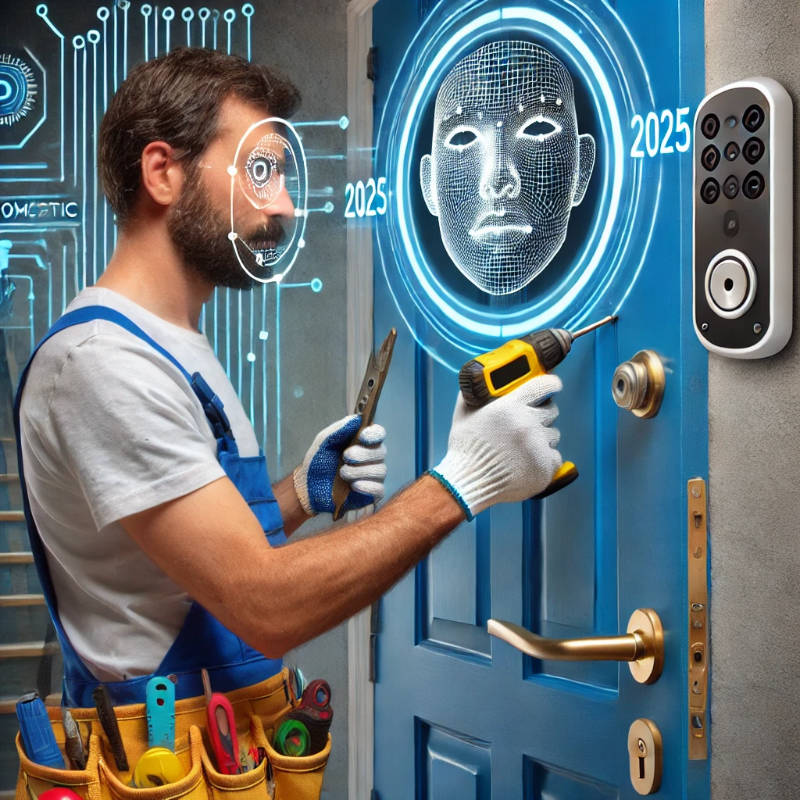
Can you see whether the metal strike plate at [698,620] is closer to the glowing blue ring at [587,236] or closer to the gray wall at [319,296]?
the glowing blue ring at [587,236]

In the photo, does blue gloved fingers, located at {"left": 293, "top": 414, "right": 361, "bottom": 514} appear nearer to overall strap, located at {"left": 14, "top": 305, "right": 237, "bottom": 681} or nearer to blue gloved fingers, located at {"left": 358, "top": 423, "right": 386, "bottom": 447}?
blue gloved fingers, located at {"left": 358, "top": 423, "right": 386, "bottom": 447}

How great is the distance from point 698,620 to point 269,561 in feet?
1.54

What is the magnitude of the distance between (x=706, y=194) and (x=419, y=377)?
553mm

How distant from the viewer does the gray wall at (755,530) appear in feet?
3.16

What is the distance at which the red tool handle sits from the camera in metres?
1.18

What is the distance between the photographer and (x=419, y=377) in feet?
4.74

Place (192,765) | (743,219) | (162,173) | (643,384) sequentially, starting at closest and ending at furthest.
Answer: (743,219) < (643,384) < (192,765) < (162,173)

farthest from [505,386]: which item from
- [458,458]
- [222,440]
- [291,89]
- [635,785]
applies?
[291,89]

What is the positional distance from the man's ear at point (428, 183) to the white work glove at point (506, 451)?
0.36 meters

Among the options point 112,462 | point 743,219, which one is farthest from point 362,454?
point 743,219

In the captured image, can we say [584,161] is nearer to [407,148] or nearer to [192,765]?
[407,148]

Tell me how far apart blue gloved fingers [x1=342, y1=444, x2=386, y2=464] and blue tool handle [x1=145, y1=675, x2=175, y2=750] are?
38cm
